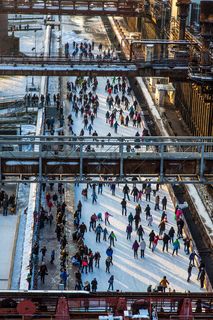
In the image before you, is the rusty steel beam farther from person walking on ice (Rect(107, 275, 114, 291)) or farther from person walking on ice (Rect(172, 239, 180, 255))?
person walking on ice (Rect(107, 275, 114, 291))

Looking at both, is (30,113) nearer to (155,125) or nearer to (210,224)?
(155,125)

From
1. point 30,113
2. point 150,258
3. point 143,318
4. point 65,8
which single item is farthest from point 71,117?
point 143,318

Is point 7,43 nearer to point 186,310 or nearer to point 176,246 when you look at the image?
point 176,246

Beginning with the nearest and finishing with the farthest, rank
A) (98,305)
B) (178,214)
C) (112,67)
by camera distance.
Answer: (98,305)
(178,214)
(112,67)

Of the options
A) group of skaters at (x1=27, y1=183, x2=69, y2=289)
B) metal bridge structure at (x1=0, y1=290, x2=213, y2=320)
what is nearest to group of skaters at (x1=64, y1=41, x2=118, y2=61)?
group of skaters at (x1=27, y1=183, x2=69, y2=289)

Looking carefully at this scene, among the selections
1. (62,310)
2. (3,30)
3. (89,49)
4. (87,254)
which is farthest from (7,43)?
(62,310)

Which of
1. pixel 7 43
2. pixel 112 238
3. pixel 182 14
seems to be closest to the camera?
pixel 112 238

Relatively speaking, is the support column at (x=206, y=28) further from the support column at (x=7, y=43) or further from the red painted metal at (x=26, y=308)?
the support column at (x=7, y=43)
